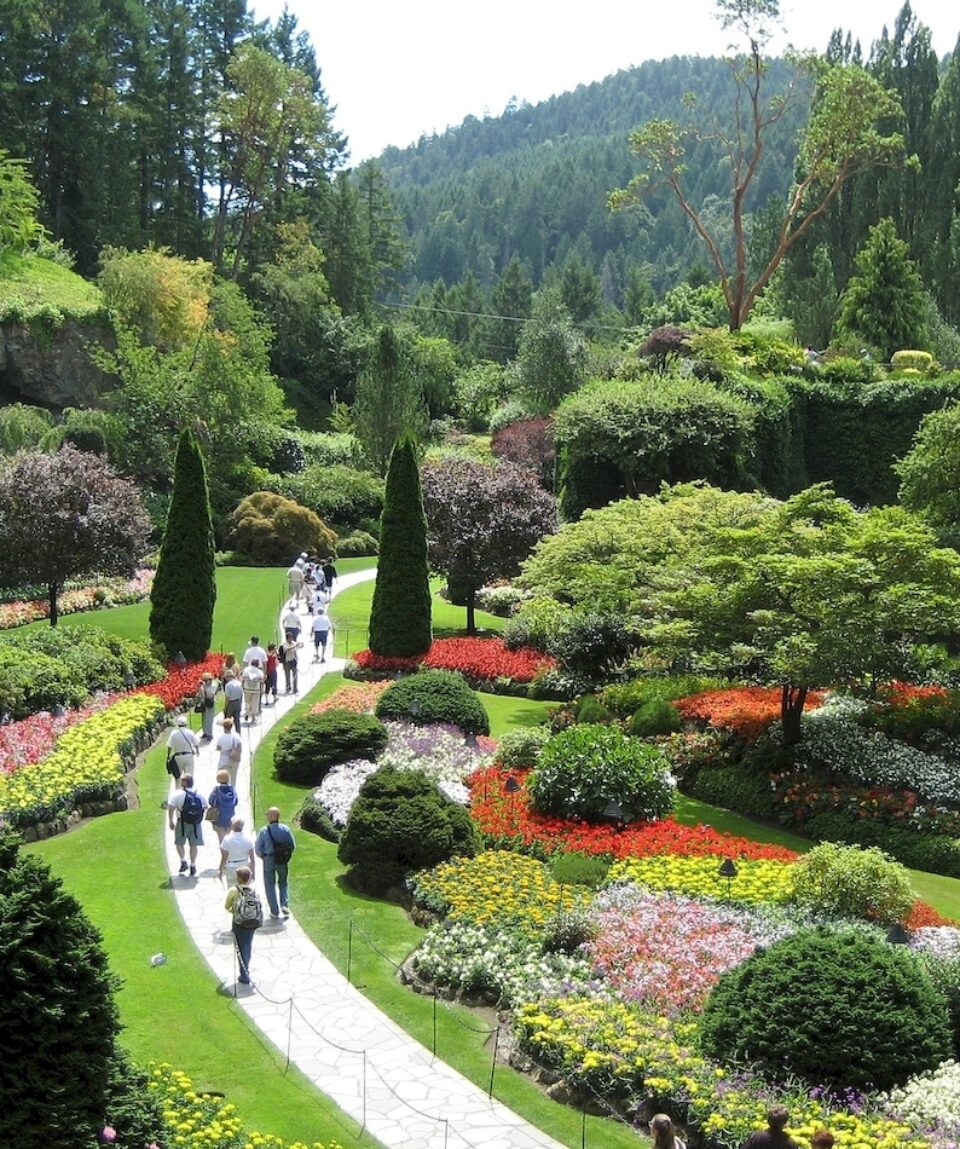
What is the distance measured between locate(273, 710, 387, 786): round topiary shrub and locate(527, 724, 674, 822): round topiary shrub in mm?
3284

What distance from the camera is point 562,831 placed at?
57.6 feet

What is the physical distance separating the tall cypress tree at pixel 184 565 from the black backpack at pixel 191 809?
11.2 meters

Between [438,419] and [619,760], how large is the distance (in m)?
51.2

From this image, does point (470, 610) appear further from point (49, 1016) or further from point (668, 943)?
point (49, 1016)

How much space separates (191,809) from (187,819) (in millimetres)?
174

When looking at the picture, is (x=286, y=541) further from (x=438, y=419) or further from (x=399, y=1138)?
(x=399, y=1138)

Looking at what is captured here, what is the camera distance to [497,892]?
49.8 ft

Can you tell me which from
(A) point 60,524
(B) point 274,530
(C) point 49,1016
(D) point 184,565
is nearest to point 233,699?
(D) point 184,565

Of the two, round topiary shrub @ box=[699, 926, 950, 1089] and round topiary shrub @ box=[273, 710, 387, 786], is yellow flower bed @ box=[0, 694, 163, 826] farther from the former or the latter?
round topiary shrub @ box=[699, 926, 950, 1089]

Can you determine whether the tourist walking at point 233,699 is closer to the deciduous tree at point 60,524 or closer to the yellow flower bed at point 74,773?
the yellow flower bed at point 74,773

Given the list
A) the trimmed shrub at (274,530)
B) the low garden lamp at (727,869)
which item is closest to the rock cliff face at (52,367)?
the trimmed shrub at (274,530)

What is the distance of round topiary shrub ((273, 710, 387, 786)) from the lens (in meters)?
20.6

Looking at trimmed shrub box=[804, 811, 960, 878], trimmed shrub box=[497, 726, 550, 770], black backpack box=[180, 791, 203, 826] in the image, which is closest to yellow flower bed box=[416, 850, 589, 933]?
black backpack box=[180, 791, 203, 826]

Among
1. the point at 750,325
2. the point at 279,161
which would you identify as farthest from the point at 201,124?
the point at 750,325
